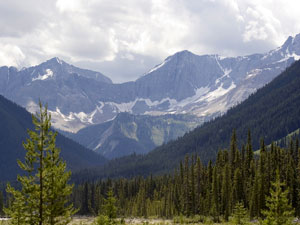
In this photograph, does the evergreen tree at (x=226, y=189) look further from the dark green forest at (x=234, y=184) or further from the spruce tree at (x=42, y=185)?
the spruce tree at (x=42, y=185)

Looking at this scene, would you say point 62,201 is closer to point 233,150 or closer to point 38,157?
point 38,157

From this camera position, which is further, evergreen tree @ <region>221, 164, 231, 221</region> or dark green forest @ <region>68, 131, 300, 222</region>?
evergreen tree @ <region>221, 164, 231, 221</region>

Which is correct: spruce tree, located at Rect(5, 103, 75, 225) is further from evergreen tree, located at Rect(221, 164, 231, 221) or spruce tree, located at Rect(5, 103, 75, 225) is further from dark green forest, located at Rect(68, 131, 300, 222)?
evergreen tree, located at Rect(221, 164, 231, 221)

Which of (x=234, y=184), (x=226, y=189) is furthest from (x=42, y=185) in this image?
(x=234, y=184)

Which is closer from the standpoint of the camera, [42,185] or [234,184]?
[42,185]

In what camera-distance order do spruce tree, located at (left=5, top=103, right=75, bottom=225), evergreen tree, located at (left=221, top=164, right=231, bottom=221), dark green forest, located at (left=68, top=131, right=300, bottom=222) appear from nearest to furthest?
1. spruce tree, located at (left=5, top=103, right=75, bottom=225)
2. dark green forest, located at (left=68, top=131, right=300, bottom=222)
3. evergreen tree, located at (left=221, top=164, right=231, bottom=221)

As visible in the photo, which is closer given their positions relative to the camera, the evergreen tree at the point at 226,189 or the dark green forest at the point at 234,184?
the dark green forest at the point at 234,184

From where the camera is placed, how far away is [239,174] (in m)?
116

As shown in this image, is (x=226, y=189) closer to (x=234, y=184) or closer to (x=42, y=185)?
(x=234, y=184)

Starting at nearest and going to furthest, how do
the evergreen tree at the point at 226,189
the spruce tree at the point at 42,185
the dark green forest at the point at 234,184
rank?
the spruce tree at the point at 42,185 → the dark green forest at the point at 234,184 → the evergreen tree at the point at 226,189

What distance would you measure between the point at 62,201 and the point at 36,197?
7.90 ft

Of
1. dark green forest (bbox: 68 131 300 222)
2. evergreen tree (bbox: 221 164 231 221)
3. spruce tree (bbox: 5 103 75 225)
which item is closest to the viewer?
spruce tree (bbox: 5 103 75 225)

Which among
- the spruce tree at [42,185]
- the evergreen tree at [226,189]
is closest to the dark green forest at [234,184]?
the evergreen tree at [226,189]

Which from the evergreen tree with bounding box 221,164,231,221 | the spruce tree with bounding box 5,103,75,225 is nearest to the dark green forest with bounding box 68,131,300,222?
the evergreen tree with bounding box 221,164,231,221
